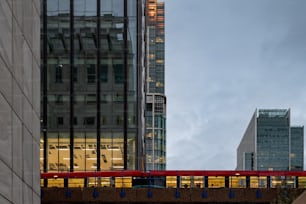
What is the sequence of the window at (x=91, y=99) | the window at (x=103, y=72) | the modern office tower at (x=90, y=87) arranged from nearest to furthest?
the modern office tower at (x=90, y=87) → the window at (x=91, y=99) → the window at (x=103, y=72)

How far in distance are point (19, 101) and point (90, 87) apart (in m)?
40.7

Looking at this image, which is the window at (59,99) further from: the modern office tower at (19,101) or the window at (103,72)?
the modern office tower at (19,101)

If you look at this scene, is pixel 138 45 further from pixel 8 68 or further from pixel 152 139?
pixel 152 139

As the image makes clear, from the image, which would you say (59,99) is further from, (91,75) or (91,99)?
(91,75)

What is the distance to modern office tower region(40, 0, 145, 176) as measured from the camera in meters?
58.4

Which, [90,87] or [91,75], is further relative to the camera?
[91,75]

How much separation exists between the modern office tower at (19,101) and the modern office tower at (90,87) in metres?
36.1

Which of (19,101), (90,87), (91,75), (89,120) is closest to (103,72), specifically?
(91,75)

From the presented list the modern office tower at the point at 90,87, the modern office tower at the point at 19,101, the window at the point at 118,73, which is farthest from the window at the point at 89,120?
the modern office tower at the point at 19,101

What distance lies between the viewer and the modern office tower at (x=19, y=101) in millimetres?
16562

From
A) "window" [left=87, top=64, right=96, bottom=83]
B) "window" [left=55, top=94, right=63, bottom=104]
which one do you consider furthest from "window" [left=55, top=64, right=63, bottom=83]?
"window" [left=87, top=64, right=96, bottom=83]

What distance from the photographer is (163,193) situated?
37625 millimetres

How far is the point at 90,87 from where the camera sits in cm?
5919

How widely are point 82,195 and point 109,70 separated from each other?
23.9 metres
